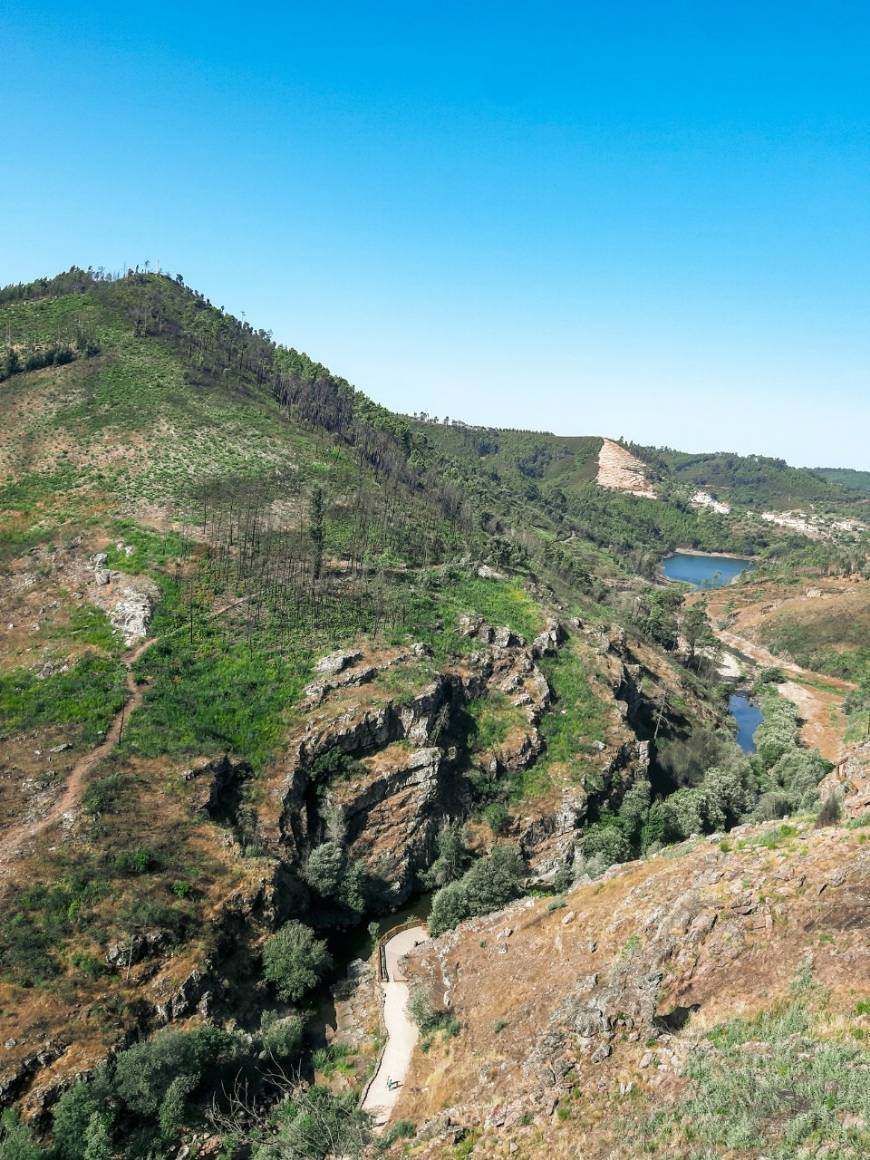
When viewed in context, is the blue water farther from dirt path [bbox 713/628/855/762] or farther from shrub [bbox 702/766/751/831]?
shrub [bbox 702/766/751/831]

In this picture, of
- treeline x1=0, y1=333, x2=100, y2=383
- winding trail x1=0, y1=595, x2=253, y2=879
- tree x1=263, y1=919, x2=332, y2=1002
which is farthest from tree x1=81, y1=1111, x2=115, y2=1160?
treeline x1=0, y1=333, x2=100, y2=383

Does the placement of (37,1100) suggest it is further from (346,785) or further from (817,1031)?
(817,1031)

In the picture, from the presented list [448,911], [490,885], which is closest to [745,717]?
[490,885]

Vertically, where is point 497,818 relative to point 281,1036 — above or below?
above

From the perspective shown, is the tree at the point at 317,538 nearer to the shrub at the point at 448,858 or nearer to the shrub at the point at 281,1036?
the shrub at the point at 448,858

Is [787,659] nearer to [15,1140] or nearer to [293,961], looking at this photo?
[293,961]

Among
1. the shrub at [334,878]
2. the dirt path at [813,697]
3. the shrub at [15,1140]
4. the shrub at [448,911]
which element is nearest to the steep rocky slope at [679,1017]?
the shrub at [448,911]
